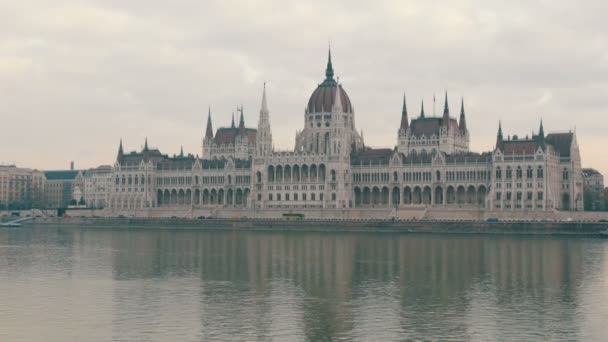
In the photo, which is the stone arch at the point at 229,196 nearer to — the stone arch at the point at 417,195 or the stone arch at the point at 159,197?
the stone arch at the point at 159,197

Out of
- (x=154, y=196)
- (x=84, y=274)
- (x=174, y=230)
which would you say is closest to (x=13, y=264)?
(x=84, y=274)

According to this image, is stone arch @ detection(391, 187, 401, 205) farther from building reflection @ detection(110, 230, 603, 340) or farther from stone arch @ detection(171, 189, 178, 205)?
building reflection @ detection(110, 230, 603, 340)

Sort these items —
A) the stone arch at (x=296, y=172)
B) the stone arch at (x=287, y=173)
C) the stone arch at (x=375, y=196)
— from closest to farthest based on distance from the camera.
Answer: the stone arch at (x=375, y=196) → the stone arch at (x=296, y=172) → the stone arch at (x=287, y=173)

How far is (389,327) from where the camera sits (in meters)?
44.6

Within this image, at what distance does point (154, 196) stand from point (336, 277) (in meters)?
135

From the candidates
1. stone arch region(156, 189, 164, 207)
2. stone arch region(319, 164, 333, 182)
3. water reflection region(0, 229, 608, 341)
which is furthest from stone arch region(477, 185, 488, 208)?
stone arch region(156, 189, 164, 207)

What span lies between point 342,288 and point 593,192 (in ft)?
472

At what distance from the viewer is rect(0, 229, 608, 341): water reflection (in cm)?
4419

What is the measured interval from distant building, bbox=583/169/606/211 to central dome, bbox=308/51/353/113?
52.7 m

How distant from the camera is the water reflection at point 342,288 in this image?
4419 cm

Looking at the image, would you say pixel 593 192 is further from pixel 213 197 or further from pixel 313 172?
pixel 213 197

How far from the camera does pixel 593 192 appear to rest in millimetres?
190125

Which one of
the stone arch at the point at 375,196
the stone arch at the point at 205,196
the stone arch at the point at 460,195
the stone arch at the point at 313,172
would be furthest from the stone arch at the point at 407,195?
the stone arch at the point at 205,196

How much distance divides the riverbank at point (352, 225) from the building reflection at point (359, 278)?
45.7ft
